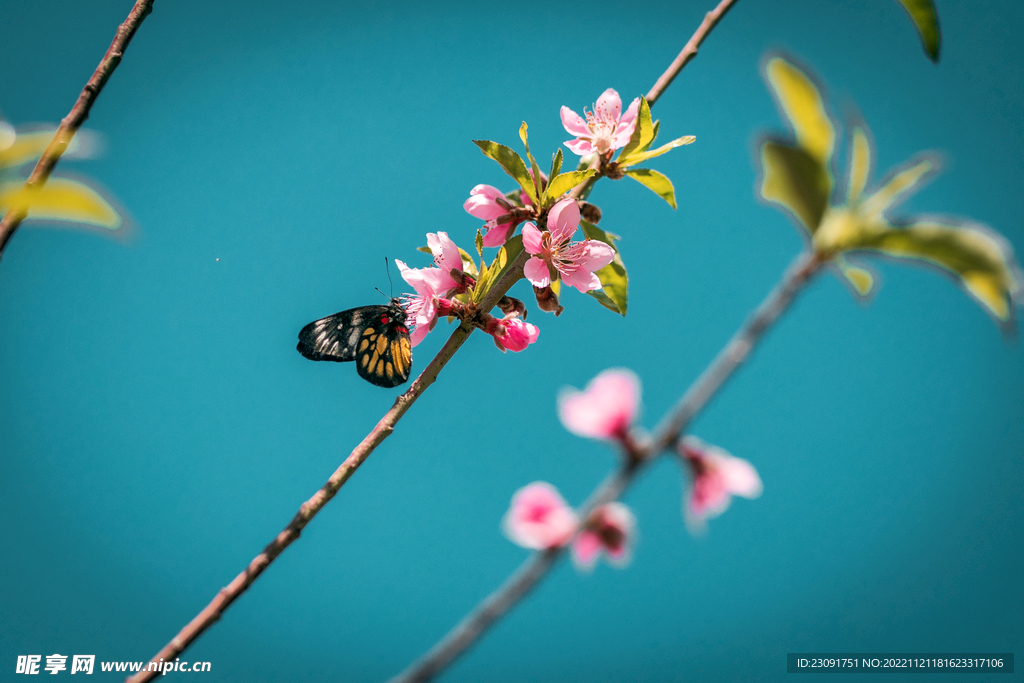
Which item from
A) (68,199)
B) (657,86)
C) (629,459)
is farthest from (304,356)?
(629,459)

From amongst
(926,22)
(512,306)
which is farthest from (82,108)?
(926,22)

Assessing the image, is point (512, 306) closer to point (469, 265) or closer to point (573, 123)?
point (469, 265)

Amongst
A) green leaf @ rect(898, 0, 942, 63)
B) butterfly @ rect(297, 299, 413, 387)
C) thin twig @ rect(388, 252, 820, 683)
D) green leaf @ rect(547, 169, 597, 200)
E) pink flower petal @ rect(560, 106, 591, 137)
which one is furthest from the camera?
butterfly @ rect(297, 299, 413, 387)

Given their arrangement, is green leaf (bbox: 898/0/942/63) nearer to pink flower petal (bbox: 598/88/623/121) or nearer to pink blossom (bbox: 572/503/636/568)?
pink flower petal (bbox: 598/88/623/121)

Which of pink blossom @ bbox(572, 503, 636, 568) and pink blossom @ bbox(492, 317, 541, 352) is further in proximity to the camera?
pink blossom @ bbox(492, 317, 541, 352)

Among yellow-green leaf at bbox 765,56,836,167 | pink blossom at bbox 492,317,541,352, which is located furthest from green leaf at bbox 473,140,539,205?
yellow-green leaf at bbox 765,56,836,167

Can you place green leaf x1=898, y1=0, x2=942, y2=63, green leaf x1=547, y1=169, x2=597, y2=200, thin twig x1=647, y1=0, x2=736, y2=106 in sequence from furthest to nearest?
1. green leaf x1=547, y1=169, x2=597, y2=200
2. thin twig x1=647, y1=0, x2=736, y2=106
3. green leaf x1=898, y1=0, x2=942, y2=63

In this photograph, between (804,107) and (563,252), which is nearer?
(804,107)
